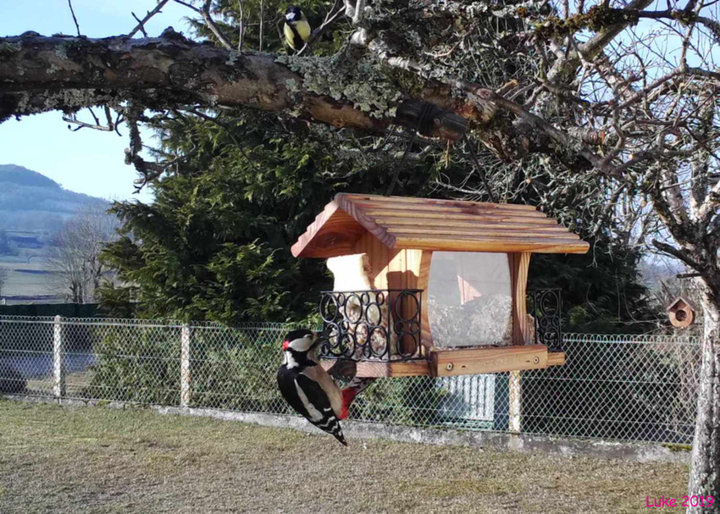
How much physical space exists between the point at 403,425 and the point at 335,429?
5482 millimetres

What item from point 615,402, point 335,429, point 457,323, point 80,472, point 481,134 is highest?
point 481,134

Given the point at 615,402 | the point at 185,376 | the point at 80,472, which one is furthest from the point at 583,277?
the point at 80,472

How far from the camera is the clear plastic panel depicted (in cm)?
316

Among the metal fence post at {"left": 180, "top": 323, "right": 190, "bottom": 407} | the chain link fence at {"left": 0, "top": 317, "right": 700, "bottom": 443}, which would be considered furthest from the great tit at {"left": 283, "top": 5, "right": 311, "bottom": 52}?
the metal fence post at {"left": 180, "top": 323, "right": 190, "bottom": 407}

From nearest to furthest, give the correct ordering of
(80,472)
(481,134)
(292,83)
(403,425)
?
1. (292,83)
2. (481,134)
3. (80,472)
4. (403,425)

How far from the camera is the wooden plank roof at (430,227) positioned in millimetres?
2684

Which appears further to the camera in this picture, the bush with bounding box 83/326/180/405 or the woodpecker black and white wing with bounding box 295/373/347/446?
the bush with bounding box 83/326/180/405

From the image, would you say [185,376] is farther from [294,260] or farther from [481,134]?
[481,134]

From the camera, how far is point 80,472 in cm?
683

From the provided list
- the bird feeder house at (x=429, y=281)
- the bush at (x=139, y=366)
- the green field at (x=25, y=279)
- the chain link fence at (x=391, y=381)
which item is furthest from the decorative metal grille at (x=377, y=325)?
the green field at (x=25, y=279)

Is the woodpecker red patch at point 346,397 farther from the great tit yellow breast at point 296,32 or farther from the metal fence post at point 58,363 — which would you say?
the metal fence post at point 58,363

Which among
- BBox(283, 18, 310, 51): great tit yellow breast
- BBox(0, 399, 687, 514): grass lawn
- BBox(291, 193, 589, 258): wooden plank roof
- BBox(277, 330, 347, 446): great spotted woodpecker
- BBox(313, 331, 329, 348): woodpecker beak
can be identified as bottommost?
BBox(0, 399, 687, 514): grass lawn

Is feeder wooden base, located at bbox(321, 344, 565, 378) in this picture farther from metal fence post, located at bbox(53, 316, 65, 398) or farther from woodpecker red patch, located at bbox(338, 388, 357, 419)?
metal fence post, located at bbox(53, 316, 65, 398)

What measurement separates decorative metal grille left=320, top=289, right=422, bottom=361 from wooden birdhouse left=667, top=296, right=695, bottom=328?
4720 mm
